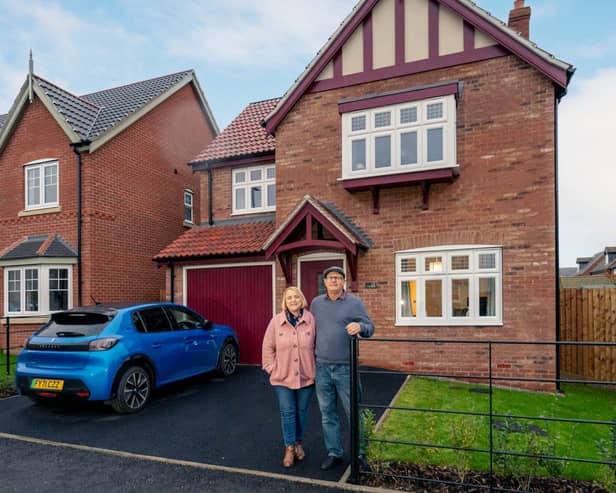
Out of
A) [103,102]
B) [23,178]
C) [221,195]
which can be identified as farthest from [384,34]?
[23,178]

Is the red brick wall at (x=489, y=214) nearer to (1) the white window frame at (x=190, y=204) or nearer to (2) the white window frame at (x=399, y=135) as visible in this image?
(2) the white window frame at (x=399, y=135)

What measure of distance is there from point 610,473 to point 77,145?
43.6 ft

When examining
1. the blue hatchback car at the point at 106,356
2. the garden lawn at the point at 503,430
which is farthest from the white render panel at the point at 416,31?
the blue hatchback car at the point at 106,356

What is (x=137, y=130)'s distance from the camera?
45.5 feet

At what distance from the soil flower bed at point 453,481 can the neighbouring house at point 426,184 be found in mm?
4456

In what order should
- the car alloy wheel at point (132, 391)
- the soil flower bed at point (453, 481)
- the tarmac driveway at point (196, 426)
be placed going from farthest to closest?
the car alloy wheel at point (132, 391)
the tarmac driveway at point (196, 426)
the soil flower bed at point (453, 481)

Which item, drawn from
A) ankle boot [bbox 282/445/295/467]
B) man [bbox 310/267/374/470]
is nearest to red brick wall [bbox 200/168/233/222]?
man [bbox 310/267/374/470]

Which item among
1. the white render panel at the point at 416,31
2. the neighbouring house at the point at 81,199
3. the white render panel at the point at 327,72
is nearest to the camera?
the white render panel at the point at 416,31

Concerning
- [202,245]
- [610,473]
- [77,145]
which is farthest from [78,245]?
[610,473]

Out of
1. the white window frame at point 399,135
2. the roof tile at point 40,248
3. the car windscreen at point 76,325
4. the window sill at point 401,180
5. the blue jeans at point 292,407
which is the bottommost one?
the blue jeans at point 292,407

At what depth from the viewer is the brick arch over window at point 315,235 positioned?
8727mm

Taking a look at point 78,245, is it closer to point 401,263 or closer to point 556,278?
point 401,263

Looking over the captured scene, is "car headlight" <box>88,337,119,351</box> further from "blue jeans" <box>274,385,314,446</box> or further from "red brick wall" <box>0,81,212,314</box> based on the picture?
"red brick wall" <box>0,81,212,314</box>

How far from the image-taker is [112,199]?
41.8 ft
